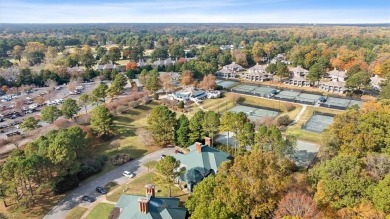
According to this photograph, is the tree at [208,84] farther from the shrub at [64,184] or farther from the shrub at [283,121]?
the shrub at [64,184]

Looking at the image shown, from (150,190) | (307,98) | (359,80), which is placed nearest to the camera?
(150,190)

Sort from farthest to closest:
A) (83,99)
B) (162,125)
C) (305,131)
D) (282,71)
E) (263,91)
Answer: (282,71)
(263,91)
(83,99)
(305,131)
(162,125)

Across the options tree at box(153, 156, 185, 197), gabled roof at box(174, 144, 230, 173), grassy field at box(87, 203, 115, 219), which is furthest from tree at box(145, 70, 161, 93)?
grassy field at box(87, 203, 115, 219)

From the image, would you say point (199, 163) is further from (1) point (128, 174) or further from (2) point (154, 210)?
(2) point (154, 210)

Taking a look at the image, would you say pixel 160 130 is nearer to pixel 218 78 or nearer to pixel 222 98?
pixel 222 98

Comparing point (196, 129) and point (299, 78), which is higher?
point (299, 78)

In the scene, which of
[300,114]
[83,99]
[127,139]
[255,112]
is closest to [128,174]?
[127,139]

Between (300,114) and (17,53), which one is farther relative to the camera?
(17,53)

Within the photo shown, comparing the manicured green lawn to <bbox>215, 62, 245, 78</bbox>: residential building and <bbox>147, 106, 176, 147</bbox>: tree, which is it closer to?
<bbox>147, 106, 176, 147</bbox>: tree

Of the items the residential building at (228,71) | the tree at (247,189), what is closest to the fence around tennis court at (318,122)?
the tree at (247,189)
